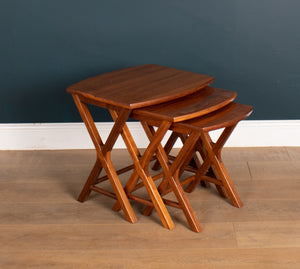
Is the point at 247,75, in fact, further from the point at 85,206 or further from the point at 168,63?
the point at 85,206

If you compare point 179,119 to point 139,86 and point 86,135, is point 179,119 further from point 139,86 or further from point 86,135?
point 86,135

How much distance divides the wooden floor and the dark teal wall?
479 millimetres

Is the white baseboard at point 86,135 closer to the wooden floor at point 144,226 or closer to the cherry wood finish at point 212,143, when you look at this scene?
the wooden floor at point 144,226

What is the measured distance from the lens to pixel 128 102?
83.9 inches

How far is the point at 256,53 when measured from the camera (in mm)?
3037

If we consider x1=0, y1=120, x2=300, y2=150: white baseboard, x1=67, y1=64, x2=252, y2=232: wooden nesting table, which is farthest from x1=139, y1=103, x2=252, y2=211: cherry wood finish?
x1=0, y1=120, x2=300, y2=150: white baseboard

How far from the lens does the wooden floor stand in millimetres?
2045

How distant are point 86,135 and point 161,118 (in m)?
1.18

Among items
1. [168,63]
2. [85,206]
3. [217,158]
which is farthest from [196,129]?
[168,63]

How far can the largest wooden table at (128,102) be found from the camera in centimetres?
218

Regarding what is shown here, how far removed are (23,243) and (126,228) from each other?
455 millimetres

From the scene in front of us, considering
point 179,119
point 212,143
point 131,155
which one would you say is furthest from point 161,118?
point 212,143

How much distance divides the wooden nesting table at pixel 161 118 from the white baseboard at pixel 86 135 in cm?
69

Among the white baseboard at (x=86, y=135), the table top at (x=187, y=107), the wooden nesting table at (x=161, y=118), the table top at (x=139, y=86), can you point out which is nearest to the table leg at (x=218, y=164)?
the wooden nesting table at (x=161, y=118)
